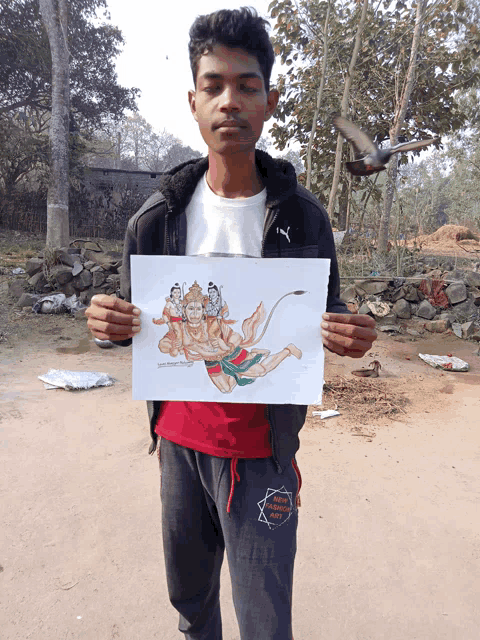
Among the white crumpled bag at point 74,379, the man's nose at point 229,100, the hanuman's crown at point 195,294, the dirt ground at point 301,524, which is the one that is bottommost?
the dirt ground at point 301,524

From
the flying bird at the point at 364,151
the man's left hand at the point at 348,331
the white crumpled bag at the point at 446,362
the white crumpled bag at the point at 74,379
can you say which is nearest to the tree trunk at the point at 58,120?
the white crumpled bag at the point at 74,379

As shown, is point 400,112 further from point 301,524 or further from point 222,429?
point 222,429

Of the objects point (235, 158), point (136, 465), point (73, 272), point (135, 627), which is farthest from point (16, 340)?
point (235, 158)

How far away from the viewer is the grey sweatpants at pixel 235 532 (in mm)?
1096

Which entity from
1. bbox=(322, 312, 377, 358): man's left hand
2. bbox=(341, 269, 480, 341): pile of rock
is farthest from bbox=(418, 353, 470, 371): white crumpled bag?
bbox=(322, 312, 377, 358): man's left hand

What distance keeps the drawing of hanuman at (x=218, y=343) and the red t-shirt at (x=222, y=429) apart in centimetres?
7

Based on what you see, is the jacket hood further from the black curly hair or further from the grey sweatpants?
the grey sweatpants

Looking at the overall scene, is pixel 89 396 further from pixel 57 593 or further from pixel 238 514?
pixel 238 514

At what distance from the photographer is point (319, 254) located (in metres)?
1.25

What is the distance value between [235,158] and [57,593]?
6.05ft

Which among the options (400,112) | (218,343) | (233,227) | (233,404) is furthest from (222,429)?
(400,112)

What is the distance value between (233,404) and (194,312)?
26 centimetres

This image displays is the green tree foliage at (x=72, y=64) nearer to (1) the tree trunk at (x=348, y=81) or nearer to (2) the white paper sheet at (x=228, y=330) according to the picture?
(1) the tree trunk at (x=348, y=81)

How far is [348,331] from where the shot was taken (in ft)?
3.57
